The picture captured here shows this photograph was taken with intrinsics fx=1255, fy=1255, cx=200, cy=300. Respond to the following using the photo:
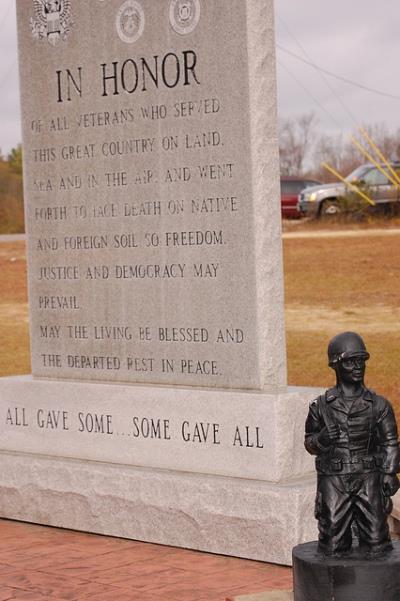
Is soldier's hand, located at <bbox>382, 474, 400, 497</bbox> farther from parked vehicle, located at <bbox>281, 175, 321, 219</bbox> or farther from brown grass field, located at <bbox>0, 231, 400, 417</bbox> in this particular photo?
parked vehicle, located at <bbox>281, 175, 321, 219</bbox>

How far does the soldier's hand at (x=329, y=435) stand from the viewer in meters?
5.59

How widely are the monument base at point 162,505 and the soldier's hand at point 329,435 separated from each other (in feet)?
4.29

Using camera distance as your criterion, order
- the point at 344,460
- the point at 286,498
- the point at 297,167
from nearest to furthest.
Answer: the point at 344,460 → the point at 286,498 → the point at 297,167

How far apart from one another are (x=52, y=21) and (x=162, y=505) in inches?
131

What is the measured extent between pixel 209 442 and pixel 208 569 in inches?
33.1

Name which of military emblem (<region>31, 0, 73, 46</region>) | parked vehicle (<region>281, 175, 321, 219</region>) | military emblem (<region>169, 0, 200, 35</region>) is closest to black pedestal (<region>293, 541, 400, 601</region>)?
military emblem (<region>169, 0, 200, 35</region>)

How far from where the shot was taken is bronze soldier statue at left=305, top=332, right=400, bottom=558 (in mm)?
5539

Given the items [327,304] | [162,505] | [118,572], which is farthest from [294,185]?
[118,572]

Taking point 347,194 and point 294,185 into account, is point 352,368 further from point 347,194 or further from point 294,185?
point 294,185

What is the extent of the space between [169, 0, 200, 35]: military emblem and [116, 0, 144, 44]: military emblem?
10.7 inches

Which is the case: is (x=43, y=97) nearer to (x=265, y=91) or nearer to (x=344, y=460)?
(x=265, y=91)

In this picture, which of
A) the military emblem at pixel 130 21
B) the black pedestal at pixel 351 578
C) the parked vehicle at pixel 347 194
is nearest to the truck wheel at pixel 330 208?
the parked vehicle at pixel 347 194

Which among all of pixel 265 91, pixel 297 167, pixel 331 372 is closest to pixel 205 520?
pixel 265 91

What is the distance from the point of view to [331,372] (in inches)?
531
